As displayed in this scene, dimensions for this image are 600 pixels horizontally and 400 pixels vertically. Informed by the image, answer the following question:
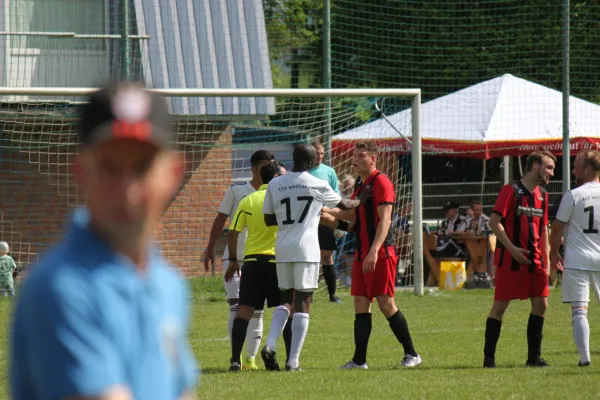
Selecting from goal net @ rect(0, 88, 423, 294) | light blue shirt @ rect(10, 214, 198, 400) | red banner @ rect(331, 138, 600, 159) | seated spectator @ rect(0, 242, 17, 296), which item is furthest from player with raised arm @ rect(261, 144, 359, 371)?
red banner @ rect(331, 138, 600, 159)

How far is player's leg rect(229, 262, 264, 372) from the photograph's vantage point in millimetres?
8625

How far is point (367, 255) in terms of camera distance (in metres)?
8.55

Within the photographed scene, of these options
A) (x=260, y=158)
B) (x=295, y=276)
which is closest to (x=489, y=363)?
(x=295, y=276)

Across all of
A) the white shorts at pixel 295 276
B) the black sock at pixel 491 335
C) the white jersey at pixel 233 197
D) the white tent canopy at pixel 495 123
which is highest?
the white tent canopy at pixel 495 123

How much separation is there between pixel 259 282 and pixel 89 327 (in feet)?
23.3

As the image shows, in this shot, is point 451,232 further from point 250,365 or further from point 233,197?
point 250,365

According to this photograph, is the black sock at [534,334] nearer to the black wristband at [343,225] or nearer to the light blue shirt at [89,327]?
the black wristband at [343,225]

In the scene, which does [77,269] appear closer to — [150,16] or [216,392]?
[216,392]

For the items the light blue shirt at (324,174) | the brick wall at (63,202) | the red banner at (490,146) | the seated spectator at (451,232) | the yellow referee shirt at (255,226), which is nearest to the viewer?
the yellow referee shirt at (255,226)

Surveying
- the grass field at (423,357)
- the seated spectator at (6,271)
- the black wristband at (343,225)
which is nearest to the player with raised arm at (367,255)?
the black wristband at (343,225)

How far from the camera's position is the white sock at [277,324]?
859cm

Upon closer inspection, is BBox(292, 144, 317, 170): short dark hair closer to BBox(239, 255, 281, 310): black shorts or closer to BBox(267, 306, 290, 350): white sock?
BBox(239, 255, 281, 310): black shorts

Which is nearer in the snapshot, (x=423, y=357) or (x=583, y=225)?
(x=583, y=225)

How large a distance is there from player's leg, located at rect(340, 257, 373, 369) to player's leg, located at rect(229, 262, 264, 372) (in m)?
0.83
